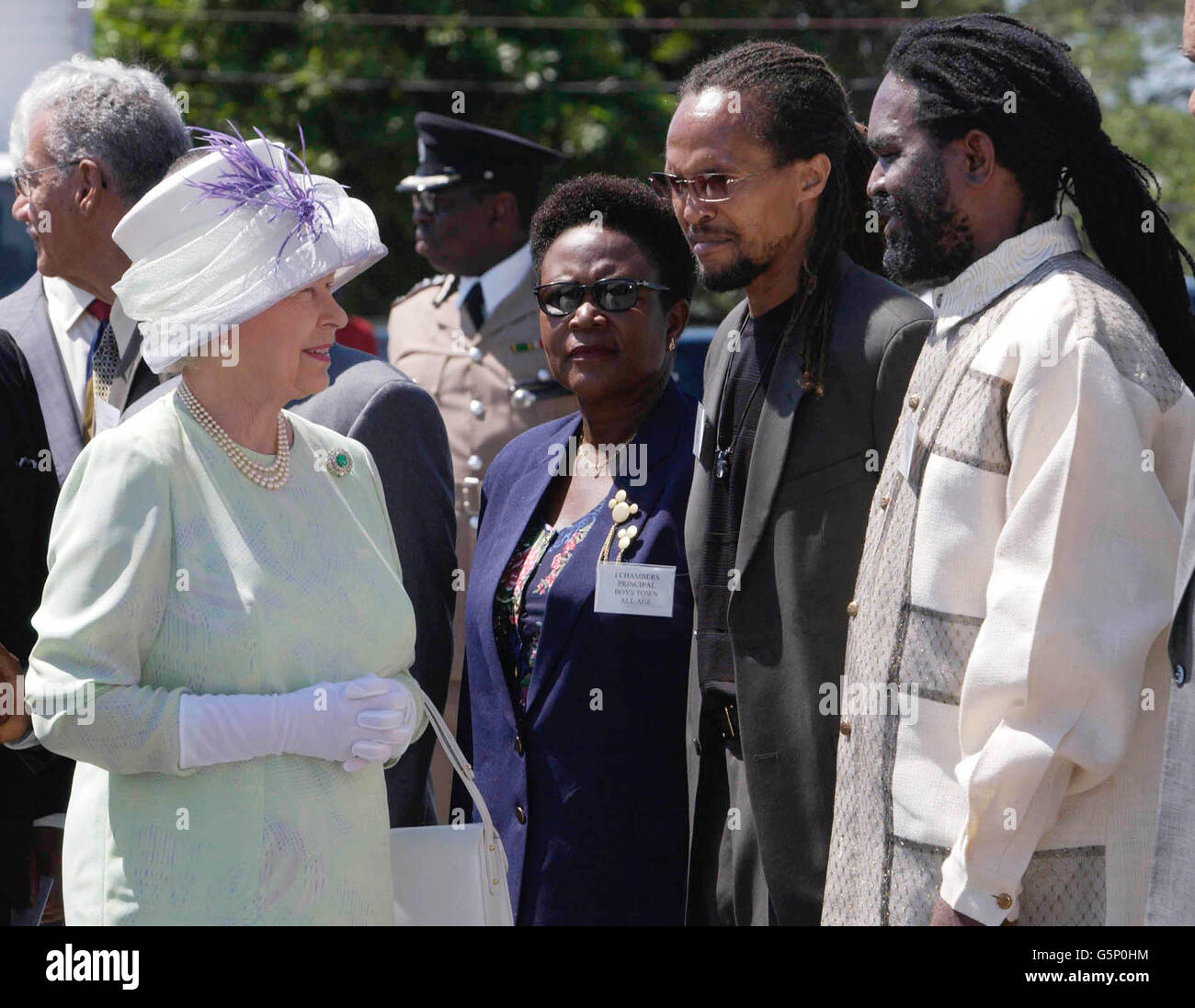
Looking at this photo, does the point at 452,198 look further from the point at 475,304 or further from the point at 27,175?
the point at 27,175

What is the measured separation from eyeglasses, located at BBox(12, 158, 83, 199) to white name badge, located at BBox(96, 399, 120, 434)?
613mm

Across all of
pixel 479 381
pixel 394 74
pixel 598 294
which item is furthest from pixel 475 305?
pixel 394 74

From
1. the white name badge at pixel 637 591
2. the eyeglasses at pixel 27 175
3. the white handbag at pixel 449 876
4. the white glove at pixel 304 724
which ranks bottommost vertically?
the white handbag at pixel 449 876

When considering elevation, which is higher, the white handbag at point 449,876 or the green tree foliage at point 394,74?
the green tree foliage at point 394,74

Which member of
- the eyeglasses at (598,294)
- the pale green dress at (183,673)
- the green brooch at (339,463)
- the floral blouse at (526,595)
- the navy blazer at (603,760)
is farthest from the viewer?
the eyeglasses at (598,294)

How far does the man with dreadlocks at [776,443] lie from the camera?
3.05 metres

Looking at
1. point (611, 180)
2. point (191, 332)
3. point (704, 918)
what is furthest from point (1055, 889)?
point (611, 180)

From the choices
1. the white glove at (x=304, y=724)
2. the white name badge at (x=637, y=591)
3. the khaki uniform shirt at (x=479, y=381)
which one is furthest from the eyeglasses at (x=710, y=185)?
the khaki uniform shirt at (x=479, y=381)

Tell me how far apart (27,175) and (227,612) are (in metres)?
1.92

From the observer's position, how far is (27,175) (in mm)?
4074

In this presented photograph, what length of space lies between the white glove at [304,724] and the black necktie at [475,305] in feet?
9.99

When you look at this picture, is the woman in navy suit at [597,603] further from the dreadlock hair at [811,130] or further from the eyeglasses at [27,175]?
the eyeglasses at [27,175]

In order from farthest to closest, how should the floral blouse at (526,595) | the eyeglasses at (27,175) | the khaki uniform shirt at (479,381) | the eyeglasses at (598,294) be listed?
1. the khaki uniform shirt at (479,381)
2. the eyeglasses at (27,175)
3. the eyeglasses at (598,294)
4. the floral blouse at (526,595)
